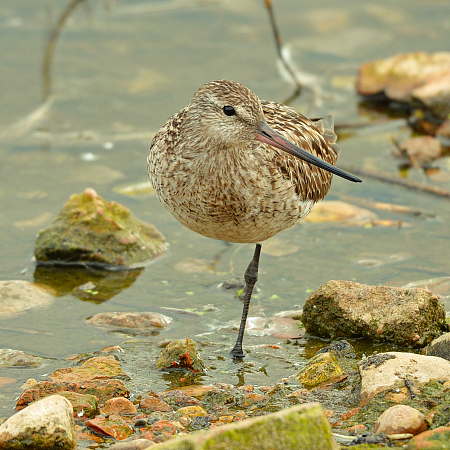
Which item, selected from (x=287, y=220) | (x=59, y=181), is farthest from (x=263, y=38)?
(x=287, y=220)

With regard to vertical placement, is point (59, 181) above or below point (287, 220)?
below

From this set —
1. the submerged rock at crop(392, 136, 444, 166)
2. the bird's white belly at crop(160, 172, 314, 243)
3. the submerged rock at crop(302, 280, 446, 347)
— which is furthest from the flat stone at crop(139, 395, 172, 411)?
the submerged rock at crop(392, 136, 444, 166)

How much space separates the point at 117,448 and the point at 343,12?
→ 1349 cm

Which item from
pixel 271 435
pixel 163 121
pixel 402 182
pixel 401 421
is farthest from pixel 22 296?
pixel 402 182

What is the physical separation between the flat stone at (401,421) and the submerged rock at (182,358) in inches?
74.8

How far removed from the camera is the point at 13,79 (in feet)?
44.0

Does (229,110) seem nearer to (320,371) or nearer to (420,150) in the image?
(320,371)

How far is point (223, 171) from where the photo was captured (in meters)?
6.21

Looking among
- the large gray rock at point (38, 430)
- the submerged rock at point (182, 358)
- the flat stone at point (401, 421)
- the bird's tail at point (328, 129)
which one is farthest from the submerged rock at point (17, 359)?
the bird's tail at point (328, 129)

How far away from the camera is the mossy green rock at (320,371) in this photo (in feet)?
19.7

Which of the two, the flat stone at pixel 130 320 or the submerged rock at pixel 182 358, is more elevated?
the submerged rock at pixel 182 358

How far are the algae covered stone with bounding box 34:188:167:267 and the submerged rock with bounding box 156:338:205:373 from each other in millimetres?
2251

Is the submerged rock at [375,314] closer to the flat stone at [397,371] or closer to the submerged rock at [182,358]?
the flat stone at [397,371]

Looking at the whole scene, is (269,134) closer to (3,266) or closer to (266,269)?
(266,269)
